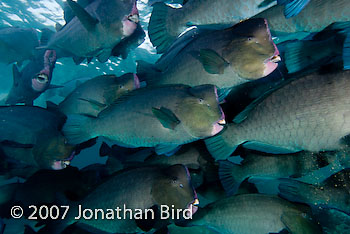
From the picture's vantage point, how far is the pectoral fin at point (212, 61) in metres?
1.73

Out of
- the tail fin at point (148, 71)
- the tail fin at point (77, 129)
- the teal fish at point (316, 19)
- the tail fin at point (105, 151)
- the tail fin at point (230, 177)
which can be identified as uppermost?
the teal fish at point (316, 19)

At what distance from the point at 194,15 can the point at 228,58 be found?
1.89 feet

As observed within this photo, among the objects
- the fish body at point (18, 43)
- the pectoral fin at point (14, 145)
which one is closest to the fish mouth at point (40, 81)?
the pectoral fin at point (14, 145)

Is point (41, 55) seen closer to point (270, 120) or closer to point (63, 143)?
point (63, 143)

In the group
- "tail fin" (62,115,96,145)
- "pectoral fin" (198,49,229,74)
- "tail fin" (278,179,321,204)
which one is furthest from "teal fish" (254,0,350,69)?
"tail fin" (62,115,96,145)

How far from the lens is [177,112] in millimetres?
1938

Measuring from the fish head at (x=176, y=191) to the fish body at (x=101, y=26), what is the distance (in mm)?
1739

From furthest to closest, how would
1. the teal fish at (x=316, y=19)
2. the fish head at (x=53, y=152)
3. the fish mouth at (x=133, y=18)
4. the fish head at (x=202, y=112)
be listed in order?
the fish head at (x=53, y=152), the fish mouth at (x=133, y=18), the fish head at (x=202, y=112), the teal fish at (x=316, y=19)

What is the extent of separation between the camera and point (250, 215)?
85.3 inches

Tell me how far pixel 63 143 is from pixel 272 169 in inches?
98.7

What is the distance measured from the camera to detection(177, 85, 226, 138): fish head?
178 centimetres

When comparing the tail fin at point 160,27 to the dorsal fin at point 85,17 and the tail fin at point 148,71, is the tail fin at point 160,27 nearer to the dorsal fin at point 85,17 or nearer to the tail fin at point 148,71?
the tail fin at point 148,71

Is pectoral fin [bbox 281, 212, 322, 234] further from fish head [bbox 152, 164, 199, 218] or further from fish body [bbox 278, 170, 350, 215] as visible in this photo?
fish head [bbox 152, 164, 199, 218]

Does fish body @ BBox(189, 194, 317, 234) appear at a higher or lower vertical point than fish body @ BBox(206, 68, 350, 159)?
lower
